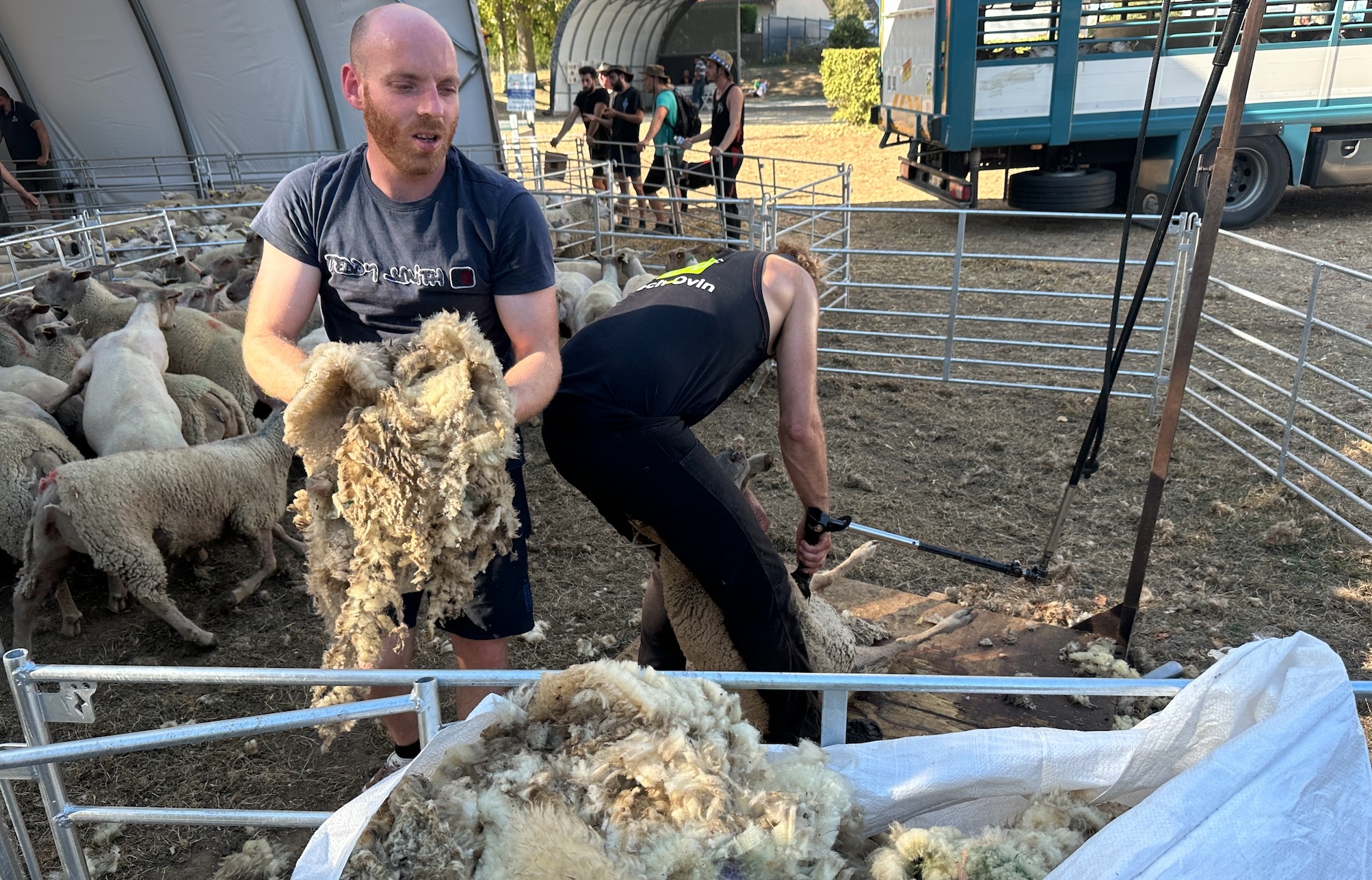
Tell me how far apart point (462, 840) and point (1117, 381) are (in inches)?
245

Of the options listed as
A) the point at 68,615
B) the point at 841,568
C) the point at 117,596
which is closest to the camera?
the point at 841,568

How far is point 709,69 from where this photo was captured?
979cm

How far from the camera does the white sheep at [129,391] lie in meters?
4.43

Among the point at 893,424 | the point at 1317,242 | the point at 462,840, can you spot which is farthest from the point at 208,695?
the point at 1317,242

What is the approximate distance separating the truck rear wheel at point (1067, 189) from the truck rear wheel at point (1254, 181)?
922mm

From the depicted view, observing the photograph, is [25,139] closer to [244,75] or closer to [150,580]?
[244,75]

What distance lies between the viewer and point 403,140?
2041mm

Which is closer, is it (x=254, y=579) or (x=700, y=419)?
(x=700, y=419)

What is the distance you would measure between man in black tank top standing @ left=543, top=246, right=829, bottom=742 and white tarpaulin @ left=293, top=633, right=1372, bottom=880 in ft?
2.25

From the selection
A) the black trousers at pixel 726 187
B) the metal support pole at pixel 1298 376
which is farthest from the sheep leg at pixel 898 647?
the black trousers at pixel 726 187

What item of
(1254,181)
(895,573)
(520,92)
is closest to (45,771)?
(895,573)

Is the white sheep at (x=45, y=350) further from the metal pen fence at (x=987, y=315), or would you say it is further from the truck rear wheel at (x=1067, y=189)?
the truck rear wheel at (x=1067, y=189)

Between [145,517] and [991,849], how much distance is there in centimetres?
365

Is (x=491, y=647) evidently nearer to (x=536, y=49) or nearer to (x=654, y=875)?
(x=654, y=875)
